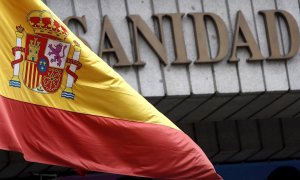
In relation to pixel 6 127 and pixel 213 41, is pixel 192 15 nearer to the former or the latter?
pixel 213 41

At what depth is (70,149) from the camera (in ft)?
35.3

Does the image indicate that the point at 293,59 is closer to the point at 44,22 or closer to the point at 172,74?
the point at 172,74

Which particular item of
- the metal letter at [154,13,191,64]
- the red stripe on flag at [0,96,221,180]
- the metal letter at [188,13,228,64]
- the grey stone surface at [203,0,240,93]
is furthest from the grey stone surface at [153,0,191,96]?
the red stripe on flag at [0,96,221,180]

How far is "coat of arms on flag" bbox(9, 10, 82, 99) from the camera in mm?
10883

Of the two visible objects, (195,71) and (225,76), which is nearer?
(195,71)

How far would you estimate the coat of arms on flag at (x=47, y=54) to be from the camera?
35.7 ft

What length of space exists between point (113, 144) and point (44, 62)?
3.49ft

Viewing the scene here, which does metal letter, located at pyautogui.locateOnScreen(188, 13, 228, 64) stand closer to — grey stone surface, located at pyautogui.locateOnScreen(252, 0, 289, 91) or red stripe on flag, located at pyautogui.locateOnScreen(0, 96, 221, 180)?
grey stone surface, located at pyautogui.locateOnScreen(252, 0, 289, 91)

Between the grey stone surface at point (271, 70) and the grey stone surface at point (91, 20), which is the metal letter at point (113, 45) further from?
the grey stone surface at point (271, 70)

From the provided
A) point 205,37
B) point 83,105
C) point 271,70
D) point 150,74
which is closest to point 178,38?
point 205,37

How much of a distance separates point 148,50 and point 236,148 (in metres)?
3.09

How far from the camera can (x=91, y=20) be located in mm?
13320

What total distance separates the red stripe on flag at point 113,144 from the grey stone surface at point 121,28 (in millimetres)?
2259

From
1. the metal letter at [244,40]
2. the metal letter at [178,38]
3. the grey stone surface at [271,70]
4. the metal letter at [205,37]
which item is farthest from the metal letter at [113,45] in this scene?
the grey stone surface at [271,70]
